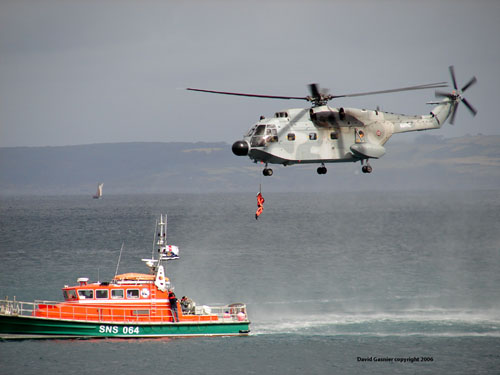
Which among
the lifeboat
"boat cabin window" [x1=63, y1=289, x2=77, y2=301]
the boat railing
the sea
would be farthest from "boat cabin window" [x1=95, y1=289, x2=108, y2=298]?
the sea

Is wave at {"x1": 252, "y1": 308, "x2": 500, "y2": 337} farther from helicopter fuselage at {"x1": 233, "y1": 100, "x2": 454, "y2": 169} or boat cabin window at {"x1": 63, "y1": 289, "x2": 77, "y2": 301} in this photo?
helicopter fuselage at {"x1": 233, "y1": 100, "x2": 454, "y2": 169}

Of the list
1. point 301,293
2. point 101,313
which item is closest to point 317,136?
point 101,313

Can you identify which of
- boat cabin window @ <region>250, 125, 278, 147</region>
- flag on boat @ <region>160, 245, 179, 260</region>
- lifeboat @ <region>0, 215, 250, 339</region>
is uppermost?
boat cabin window @ <region>250, 125, 278, 147</region>

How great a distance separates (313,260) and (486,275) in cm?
2101

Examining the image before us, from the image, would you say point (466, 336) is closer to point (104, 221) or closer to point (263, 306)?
point (263, 306)

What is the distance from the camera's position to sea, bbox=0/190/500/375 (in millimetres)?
47875

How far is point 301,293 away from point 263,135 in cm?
3248

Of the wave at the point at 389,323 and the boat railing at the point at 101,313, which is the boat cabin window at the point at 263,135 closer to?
the boat railing at the point at 101,313

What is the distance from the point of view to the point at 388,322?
190 ft

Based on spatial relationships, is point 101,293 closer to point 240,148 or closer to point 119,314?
point 119,314

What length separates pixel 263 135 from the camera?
130ft

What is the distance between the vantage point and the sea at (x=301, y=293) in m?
47.9

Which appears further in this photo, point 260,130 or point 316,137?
point 316,137

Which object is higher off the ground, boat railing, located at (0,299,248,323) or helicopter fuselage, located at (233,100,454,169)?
helicopter fuselage, located at (233,100,454,169)
